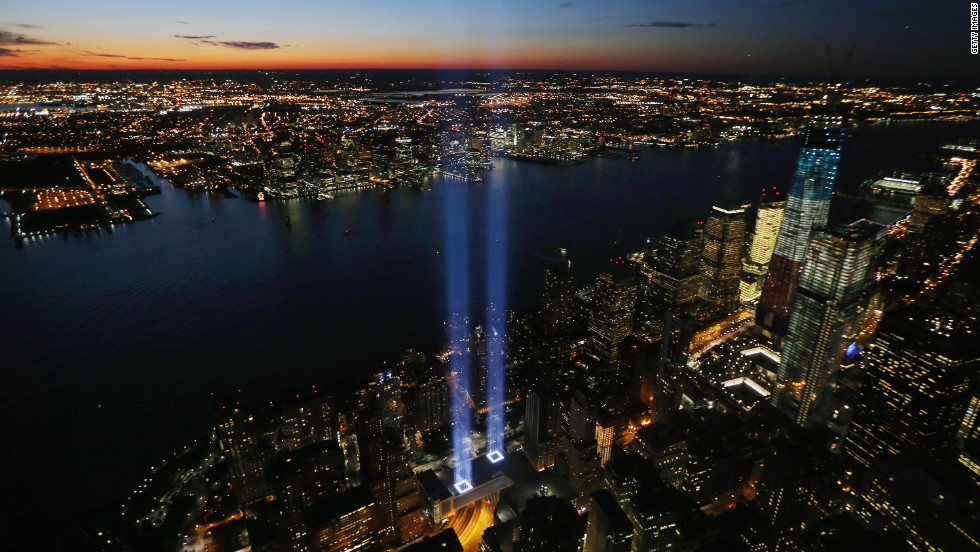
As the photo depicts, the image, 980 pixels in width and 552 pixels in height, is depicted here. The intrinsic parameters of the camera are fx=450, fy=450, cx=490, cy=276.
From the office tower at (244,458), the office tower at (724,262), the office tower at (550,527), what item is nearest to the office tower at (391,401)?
the office tower at (244,458)

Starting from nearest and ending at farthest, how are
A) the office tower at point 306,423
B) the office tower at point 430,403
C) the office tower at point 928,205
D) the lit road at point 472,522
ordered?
the lit road at point 472,522, the office tower at point 306,423, the office tower at point 430,403, the office tower at point 928,205

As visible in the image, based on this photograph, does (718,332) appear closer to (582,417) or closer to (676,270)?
(676,270)

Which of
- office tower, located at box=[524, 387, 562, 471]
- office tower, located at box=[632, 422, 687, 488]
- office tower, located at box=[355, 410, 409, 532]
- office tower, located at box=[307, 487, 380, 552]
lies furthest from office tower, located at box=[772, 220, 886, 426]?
office tower, located at box=[307, 487, 380, 552]

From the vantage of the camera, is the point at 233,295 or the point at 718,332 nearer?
the point at 718,332

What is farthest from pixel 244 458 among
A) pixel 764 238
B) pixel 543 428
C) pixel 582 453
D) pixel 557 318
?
pixel 764 238

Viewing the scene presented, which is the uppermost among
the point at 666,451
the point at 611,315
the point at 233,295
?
the point at 611,315

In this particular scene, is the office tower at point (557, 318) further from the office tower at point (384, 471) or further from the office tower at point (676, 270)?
the office tower at point (384, 471)

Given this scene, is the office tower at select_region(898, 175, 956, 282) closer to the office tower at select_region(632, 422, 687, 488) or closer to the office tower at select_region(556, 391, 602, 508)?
the office tower at select_region(632, 422, 687, 488)
